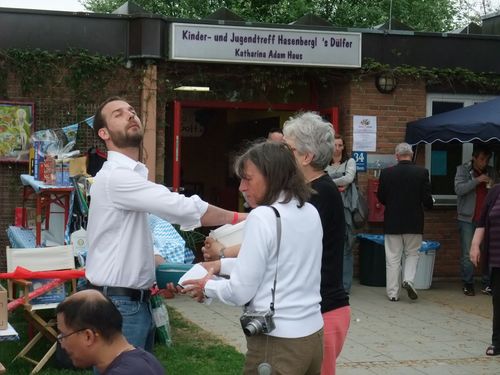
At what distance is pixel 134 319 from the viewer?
156 inches

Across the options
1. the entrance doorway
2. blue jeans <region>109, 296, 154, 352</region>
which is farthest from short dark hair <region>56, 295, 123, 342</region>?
the entrance doorway

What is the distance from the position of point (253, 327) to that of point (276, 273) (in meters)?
0.24

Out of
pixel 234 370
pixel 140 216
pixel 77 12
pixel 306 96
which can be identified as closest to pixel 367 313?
pixel 234 370

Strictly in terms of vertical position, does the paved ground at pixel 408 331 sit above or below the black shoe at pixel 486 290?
above

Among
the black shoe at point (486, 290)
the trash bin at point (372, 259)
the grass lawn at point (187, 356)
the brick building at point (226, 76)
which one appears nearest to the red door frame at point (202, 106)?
the brick building at point (226, 76)

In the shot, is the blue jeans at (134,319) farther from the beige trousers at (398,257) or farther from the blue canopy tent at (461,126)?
the blue canopy tent at (461,126)

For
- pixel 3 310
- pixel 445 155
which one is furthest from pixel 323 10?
pixel 3 310

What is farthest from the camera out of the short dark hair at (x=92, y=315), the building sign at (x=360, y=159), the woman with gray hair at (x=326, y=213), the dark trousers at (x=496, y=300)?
the building sign at (x=360, y=159)

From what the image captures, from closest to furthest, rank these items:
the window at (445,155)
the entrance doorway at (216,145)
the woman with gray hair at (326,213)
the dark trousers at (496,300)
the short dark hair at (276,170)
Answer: the short dark hair at (276,170)
the woman with gray hair at (326,213)
the dark trousers at (496,300)
the window at (445,155)
the entrance doorway at (216,145)

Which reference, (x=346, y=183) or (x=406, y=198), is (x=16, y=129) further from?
(x=406, y=198)

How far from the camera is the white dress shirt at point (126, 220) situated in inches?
153

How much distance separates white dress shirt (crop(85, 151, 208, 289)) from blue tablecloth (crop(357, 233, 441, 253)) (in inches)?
306

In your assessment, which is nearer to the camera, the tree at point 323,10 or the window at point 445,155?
the window at point 445,155

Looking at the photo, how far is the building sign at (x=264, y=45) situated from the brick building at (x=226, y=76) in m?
0.01
